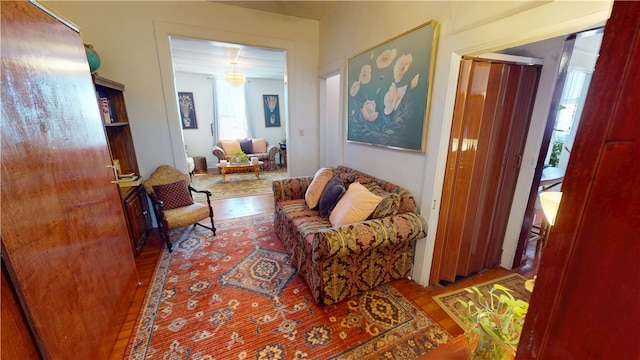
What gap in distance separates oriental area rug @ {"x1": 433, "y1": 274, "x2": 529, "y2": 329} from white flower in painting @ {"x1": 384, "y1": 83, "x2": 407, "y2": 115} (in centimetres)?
163

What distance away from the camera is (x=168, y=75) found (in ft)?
9.34

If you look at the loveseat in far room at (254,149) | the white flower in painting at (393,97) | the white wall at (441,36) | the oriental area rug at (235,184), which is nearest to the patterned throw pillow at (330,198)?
the white wall at (441,36)

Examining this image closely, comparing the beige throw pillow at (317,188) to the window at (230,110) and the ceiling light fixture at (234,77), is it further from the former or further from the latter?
the window at (230,110)

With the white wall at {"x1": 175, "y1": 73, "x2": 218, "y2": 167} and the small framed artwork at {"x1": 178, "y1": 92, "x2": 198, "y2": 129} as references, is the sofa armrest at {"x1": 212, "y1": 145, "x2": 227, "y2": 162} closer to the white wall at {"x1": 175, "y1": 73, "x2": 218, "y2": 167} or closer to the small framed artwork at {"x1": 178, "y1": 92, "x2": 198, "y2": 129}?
the white wall at {"x1": 175, "y1": 73, "x2": 218, "y2": 167}

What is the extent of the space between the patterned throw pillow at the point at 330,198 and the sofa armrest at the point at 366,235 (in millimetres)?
590

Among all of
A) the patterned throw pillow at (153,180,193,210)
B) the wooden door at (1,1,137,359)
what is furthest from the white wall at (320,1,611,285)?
the wooden door at (1,1,137,359)

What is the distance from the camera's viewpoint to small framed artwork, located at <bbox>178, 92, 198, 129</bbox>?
629cm

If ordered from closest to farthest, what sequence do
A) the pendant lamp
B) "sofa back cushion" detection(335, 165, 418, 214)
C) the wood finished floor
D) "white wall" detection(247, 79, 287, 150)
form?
the wood finished floor
"sofa back cushion" detection(335, 165, 418, 214)
the pendant lamp
"white wall" detection(247, 79, 287, 150)

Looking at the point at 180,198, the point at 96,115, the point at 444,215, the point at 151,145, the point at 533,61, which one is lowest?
the point at 180,198

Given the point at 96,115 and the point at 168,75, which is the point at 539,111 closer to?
the point at 96,115

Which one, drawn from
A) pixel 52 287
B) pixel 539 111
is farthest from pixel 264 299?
pixel 539 111

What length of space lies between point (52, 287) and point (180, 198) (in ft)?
5.89

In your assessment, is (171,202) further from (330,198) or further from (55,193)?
(330,198)

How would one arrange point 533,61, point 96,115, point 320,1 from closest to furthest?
point 96,115 → point 533,61 → point 320,1
